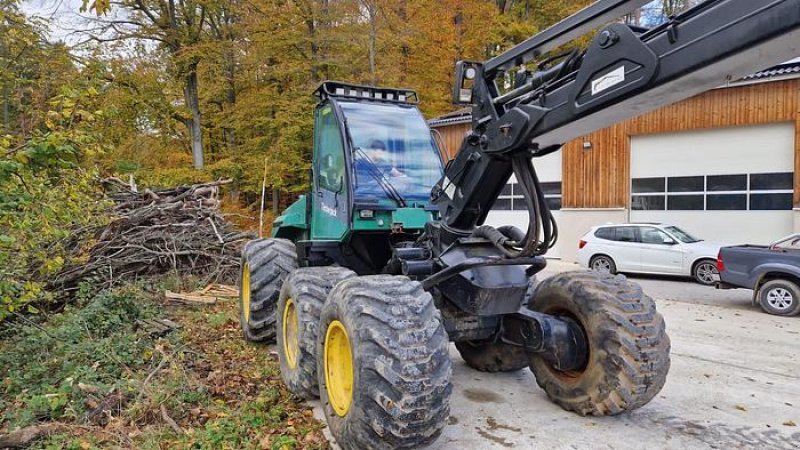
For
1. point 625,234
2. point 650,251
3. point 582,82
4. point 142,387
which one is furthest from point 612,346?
point 625,234

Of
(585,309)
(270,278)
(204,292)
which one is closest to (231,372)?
(270,278)

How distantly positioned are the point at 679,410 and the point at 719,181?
455 inches

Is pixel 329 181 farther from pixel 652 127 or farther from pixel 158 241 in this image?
pixel 652 127

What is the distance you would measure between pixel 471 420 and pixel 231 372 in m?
2.50

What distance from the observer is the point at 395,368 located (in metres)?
3.04

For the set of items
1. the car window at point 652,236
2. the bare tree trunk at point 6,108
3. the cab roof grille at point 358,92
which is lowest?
the car window at point 652,236

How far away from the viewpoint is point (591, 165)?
1608 cm

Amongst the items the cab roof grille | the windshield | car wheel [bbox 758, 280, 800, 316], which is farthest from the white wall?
the windshield

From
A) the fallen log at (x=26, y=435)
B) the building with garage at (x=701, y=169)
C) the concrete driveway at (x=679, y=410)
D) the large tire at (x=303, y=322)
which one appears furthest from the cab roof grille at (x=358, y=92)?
the building with garage at (x=701, y=169)

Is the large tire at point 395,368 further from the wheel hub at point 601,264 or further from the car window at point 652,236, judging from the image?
the wheel hub at point 601,264

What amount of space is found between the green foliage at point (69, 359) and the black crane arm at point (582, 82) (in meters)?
3.55

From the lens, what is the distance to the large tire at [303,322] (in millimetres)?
4234

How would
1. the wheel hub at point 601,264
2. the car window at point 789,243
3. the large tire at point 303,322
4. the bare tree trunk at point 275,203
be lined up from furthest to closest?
the bare tree trunk at point 275,203 → the wheel hub at point 601,264 → the car window at point 789,243 → the large tire at point 303,322

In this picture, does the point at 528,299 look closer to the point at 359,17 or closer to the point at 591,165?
the point at 591,165
